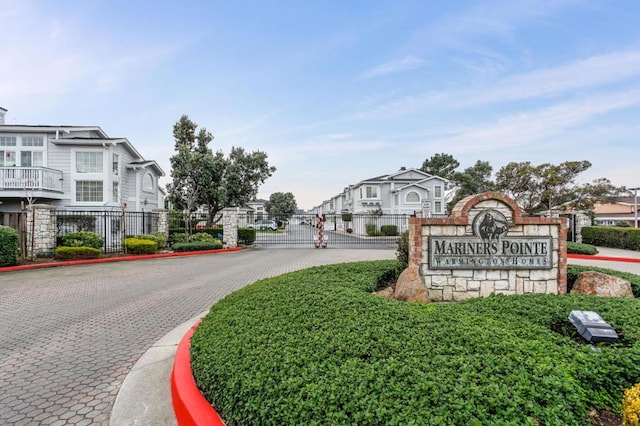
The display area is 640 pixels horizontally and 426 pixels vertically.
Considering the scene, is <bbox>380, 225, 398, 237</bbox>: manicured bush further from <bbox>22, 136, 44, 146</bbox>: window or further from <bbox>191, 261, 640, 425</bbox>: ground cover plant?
<bbox>191, 261, 640, 425</bbox>: ground cover plant

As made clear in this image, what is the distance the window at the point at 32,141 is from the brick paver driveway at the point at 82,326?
11.5 m

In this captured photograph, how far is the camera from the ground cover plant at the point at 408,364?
6.82 feet

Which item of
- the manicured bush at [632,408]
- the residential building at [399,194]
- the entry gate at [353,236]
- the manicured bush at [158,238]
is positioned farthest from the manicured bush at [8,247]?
the residential building at [399,194]

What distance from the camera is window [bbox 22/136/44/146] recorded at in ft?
60.3

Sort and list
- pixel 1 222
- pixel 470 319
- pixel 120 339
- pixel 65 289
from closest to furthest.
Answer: pixel 470 319 → pixel 120 339 → pixel 65 289 → pixel 1 222

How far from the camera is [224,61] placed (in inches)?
457

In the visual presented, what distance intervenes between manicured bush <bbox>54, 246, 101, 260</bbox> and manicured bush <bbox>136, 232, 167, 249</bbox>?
2698mm

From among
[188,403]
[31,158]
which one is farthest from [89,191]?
[188,403]

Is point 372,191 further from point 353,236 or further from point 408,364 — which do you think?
point 408,364

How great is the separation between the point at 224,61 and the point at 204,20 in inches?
74.3

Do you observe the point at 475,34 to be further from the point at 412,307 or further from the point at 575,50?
the point at 412,307

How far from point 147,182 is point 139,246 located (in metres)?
9.27

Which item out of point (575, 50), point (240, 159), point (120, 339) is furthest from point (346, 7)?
point (240, 159)

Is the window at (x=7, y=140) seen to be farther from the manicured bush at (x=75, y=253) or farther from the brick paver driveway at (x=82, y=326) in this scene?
the brick paver driveway at (x=82, y=326)
